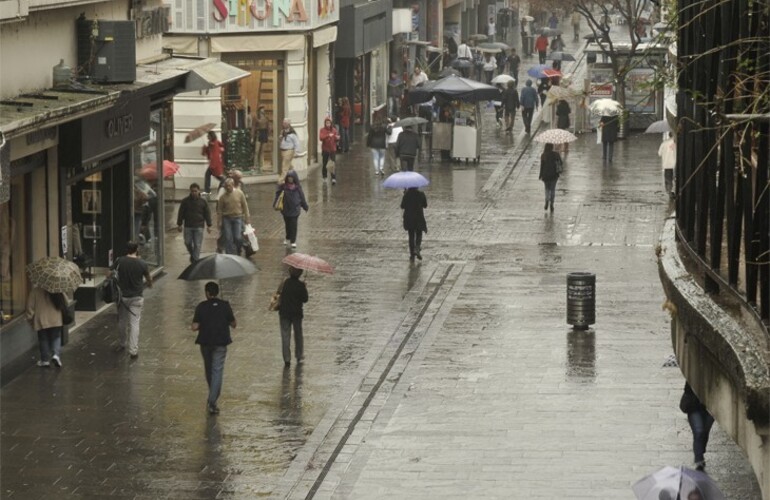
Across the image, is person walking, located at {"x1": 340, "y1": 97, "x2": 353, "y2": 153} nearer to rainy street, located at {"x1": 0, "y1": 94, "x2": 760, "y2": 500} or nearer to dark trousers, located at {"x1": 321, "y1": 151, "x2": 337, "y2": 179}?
dark trousers, located at {"x1": 321, "y1": 151, "x2": 337, "y2": 179}

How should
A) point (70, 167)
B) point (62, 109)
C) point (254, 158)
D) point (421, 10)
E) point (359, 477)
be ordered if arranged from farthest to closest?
point (421, 10) → point (254, 158) → point (70, 167) → point (62, 109) → point (359, 477)

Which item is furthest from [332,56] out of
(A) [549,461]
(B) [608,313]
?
(A) [549,461]

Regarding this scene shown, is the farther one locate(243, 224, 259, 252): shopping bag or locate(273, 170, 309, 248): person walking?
locate(273, 170, 309, 248): person walking

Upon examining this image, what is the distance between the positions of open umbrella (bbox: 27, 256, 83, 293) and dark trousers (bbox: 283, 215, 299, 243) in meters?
9.57

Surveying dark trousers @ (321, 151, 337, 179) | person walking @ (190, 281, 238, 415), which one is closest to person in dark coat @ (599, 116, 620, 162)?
dark trousers @ (321, 151, 337, 179)

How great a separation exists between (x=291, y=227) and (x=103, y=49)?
7465mm

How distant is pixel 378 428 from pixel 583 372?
3.55 m

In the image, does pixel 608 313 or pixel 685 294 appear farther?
→ pixel 608 313

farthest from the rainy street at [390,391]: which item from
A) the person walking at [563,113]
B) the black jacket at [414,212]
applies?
the person walking at [563,113]

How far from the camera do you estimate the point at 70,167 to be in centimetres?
2259

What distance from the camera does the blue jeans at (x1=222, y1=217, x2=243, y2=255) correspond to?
28391 mm

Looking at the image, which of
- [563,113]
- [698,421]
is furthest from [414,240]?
[563,113]

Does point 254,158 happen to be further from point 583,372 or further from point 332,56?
point 583,372

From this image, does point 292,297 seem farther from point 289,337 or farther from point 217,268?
point 217,268
